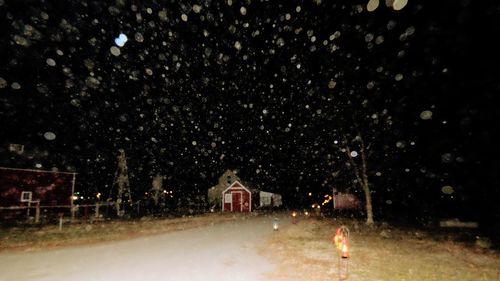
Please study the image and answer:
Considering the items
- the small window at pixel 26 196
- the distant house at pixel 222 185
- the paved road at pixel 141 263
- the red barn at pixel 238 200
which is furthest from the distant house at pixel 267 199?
the paved road at pixel 141 263

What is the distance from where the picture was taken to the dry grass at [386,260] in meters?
8.14

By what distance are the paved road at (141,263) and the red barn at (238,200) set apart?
2745cm

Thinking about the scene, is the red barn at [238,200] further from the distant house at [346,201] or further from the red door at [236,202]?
the distant house at [346,201]

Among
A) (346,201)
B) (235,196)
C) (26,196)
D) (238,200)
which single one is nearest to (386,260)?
(26,196)

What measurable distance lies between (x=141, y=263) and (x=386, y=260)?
7.20 metres

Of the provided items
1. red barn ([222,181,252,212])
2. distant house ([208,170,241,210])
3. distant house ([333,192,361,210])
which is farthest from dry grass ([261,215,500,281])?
distant house ([208,170,241,210])

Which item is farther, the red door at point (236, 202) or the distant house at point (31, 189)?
the red door at point (236, 202)

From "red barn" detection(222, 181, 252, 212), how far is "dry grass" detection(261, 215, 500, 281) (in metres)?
26.1

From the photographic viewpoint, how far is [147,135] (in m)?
59.1

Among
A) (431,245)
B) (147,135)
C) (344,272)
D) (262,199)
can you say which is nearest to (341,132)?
(431,245)

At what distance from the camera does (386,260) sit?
9875 millimetres

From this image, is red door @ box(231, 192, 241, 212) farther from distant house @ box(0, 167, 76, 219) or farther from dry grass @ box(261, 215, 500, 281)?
dry grass @ box(261, 215, 500, 281)

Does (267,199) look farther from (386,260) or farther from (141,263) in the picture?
(141,263)

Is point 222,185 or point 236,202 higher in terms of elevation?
point 222,185
